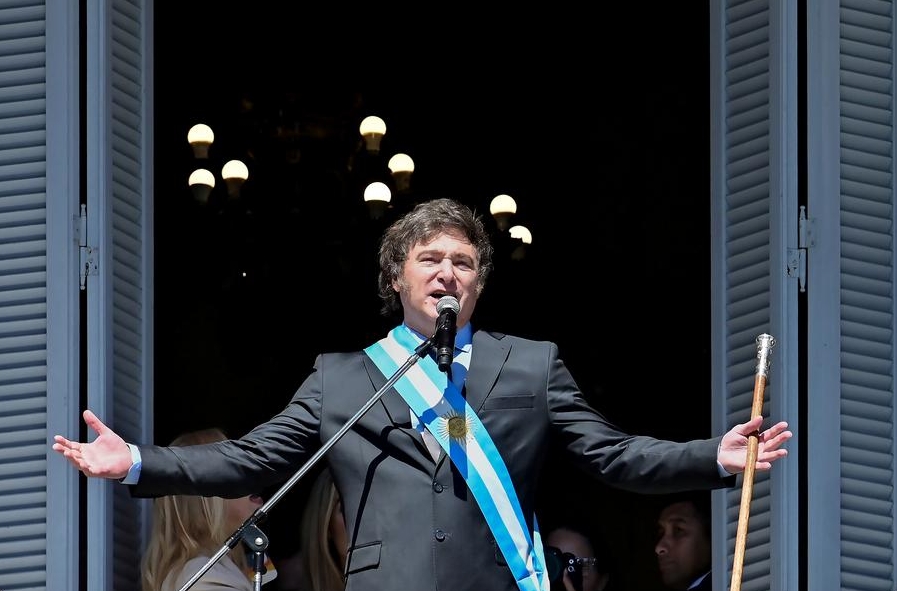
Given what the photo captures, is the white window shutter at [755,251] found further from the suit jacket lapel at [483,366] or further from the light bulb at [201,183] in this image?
the light bulb at [201,183]

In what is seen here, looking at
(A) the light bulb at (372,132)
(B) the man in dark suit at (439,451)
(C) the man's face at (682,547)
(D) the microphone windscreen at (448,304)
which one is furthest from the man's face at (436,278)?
(A) the light bulb at (372,132)

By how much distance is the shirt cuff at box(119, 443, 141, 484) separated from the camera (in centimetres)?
423

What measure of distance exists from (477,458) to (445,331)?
1.27ft

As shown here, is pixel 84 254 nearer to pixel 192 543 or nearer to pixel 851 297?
pixel 192 543

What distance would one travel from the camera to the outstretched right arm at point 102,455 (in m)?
4.21

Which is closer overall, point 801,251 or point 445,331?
point 445,331

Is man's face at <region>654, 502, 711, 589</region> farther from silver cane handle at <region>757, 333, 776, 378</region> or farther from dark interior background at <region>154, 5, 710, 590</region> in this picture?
silver cane handle at <region>757, 333, 776, 378</region>

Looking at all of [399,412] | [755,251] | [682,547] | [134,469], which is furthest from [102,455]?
[682,547]

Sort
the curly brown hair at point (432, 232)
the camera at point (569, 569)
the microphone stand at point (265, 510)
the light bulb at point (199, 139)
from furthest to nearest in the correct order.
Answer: the light bulb at point (199, 139), the camera at point (569, 569), the curly brown hair at point (432, 232), the microphone stand at point (265, 510)

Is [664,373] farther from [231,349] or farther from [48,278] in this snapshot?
[48,278]

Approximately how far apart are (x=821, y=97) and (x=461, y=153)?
3031 millimetres

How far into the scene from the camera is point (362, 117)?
7.75 meters

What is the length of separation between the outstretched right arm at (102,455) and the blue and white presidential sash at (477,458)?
0.73m

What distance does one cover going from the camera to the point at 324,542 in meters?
5.91
